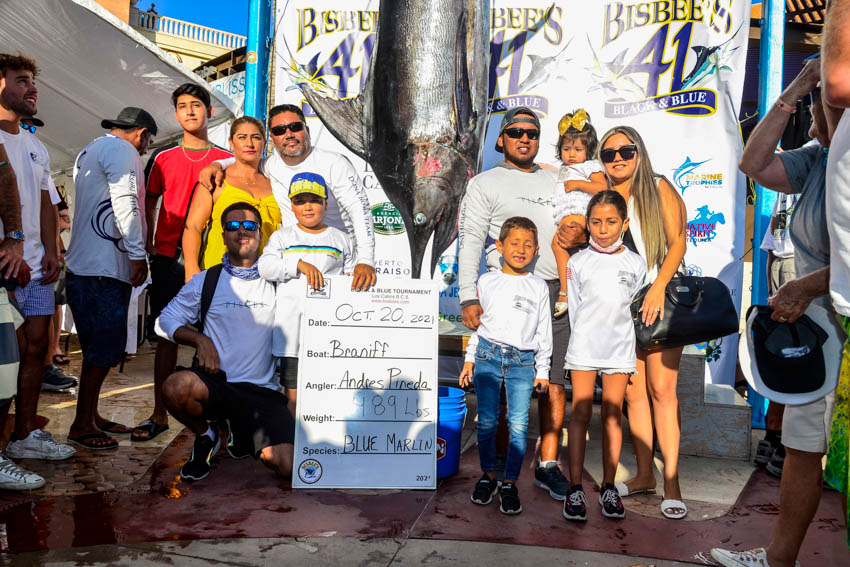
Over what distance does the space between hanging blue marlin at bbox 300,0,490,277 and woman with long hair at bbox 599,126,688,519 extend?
2.86 feet

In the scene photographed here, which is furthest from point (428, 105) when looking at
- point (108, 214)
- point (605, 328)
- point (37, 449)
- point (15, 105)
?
point (37, 449)

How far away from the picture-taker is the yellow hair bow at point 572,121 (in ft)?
13.0

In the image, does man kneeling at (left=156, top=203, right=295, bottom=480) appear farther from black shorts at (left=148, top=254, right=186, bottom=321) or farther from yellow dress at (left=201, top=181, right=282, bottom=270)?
black shorts at (left=148, top=254, right=186, bottom=321)

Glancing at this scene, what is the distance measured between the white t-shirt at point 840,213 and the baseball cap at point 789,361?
40cm

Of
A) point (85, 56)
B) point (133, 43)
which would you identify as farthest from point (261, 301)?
point (85, 56)

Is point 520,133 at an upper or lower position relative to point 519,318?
upper

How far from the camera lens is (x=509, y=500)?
2.63 m

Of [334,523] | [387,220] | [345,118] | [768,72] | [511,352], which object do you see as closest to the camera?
[334,523]

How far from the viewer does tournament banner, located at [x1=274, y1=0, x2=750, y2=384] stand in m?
3.99

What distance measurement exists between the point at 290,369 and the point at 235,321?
341mm

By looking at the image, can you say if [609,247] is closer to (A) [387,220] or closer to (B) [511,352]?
(B) [511,352]

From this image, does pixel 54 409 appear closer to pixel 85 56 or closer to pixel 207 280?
pixel 207 280

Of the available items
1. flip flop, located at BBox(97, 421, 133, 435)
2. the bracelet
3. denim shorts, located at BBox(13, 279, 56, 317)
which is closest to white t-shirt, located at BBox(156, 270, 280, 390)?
denim shorts, located at BBox(13, 279, 56, 317)

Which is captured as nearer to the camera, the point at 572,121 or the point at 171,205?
the point at 171,205
